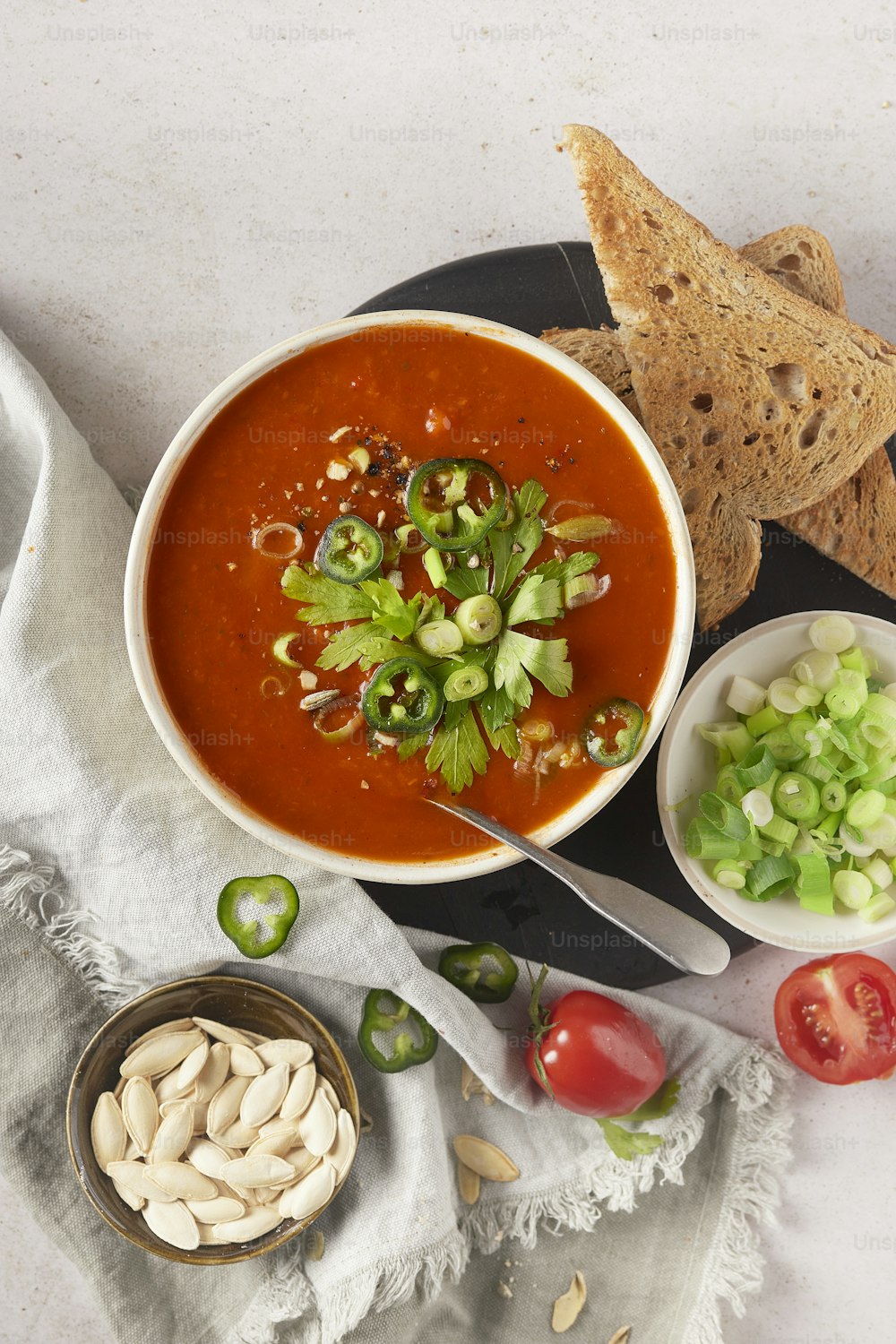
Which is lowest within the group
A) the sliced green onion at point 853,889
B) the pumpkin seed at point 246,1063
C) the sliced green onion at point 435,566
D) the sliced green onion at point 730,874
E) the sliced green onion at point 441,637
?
the pumpkin seed at point 246,1063

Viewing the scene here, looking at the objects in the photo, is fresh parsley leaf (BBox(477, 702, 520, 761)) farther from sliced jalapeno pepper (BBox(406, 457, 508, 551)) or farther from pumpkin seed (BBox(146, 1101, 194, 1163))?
pumpkin seed (BBox(146, 1101, 194, 1163))

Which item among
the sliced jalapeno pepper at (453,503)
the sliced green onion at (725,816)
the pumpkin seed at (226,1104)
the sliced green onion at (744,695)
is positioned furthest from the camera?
the pumpkin seed at (226,1104)

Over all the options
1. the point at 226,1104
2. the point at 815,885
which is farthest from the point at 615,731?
the point at 226,1104

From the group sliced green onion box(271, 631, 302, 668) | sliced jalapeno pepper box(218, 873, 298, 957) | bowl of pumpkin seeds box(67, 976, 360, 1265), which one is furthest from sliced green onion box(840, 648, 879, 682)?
bowl of pumpkin seeds box(67, 976, 360, 1265)

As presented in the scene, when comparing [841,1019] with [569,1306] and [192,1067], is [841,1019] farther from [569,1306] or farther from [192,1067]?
[192,1067]

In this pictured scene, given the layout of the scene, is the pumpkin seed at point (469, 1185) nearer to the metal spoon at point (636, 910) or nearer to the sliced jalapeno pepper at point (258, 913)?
the sliced jalapeno pepper at point (258, 913)

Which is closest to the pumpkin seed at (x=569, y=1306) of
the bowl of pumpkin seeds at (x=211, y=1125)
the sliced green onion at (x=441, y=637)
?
the bowl of pumpkin seeds at (x=211, y=1125)

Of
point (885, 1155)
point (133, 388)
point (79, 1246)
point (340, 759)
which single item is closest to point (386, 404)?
point (340, 759)
